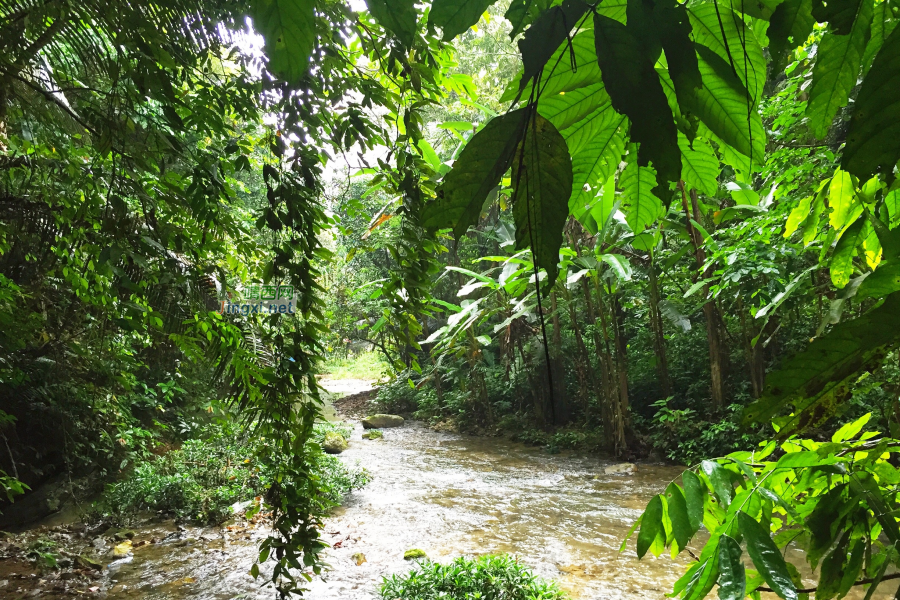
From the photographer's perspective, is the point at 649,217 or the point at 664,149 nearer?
the point at 664,149

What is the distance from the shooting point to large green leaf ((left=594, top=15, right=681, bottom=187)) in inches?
9.4

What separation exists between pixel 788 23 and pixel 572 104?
14cm

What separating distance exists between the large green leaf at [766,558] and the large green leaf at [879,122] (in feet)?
1.13

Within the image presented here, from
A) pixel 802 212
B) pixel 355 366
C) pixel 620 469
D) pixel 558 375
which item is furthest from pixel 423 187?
pixel 355 366

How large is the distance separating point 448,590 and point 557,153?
103 inches

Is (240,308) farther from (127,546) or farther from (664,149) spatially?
(127,546)

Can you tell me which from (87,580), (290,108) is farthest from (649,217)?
(87,580)

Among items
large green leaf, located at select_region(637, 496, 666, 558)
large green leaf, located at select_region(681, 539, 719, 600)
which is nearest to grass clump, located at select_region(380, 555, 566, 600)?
large green leaf, located at select_region(637, 496, 666, 558)

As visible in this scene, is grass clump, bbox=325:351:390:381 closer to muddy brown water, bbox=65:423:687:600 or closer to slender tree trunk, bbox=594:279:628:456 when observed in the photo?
muddy brown water, bbox=65:423:687:600

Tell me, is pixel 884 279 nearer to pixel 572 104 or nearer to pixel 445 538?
pixel 572 104

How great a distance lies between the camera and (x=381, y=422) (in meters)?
8.62

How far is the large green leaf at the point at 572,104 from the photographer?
1.11 ft

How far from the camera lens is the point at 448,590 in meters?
2.44

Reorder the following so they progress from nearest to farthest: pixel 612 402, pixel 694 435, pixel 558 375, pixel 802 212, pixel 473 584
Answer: pixel 802 212 < pixel 473 584 < pixel 694 435 < pixel 612 402 < pixel 558 375
